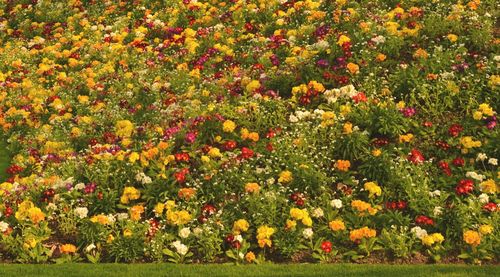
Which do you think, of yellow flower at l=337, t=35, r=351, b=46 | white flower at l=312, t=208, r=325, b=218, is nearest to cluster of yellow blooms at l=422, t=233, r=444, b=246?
white flower at l=312, t=208, r=325, b=218

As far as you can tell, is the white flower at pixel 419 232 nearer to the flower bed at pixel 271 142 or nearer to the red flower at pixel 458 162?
the flower bed at pixel 271 142

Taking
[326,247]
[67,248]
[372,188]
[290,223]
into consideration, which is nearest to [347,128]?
[372,188]

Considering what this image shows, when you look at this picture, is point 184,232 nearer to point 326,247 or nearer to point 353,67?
point 326,247

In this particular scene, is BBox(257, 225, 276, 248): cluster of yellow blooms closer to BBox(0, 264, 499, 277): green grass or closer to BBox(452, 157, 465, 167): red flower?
BBox(0, 264, 499, 277): green grass

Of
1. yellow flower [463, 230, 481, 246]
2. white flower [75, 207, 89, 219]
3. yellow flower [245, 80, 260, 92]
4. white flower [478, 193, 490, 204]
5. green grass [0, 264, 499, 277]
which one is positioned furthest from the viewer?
yellow flower [245, 80, 260, 92]

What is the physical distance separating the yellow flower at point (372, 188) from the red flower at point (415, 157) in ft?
2.33

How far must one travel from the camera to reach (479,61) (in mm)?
9266

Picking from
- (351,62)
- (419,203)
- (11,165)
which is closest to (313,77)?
(351,62)

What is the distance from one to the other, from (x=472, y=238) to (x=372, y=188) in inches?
49.6

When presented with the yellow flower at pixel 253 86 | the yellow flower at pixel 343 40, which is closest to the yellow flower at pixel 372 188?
the yellow flower at pixel 253 86

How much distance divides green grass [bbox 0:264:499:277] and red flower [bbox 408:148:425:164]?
166 centimetres

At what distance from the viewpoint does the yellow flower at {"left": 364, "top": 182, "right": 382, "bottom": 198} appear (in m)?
7.23

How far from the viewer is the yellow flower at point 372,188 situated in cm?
723

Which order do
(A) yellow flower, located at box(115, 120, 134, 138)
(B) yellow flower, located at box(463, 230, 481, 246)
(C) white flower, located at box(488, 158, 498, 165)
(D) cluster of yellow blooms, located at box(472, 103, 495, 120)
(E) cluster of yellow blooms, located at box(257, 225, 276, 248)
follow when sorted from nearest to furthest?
(B) yellow flower, located at box(463, 230, 481, 246) → (E) cluster of yellow blooms, located at box(257, 225, 276, 248) → (C) white flower, located at box(488, 158, 498, 165) → (D) cluster of yellow blooms, located at box(472, 103, 495, 120) → (A) yellow flower, located at box(115, 120, 134, 138)
